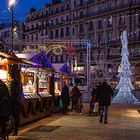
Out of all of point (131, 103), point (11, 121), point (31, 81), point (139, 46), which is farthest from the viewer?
point (139, 46)

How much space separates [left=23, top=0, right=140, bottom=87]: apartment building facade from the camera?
274 ft

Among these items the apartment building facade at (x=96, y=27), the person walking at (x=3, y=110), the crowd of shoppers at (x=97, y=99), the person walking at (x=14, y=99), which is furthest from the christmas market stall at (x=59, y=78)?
the apartment building facade at (x=96, y=27)

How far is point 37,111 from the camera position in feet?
70.8

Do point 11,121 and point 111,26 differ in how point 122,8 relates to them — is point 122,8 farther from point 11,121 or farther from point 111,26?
point 11,121

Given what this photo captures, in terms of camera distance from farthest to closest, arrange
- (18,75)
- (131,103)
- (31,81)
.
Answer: (131,103), (31,81), (18,75)

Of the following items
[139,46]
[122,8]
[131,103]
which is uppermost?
[122,8]

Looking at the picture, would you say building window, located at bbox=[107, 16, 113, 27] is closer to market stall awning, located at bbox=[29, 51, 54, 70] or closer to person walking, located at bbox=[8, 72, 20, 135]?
market stall awning, located at bbox=[29, 51, 54, 70]

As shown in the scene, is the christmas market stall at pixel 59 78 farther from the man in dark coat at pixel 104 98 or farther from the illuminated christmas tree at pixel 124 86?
the illuminated christmas tree at pixel 124 86

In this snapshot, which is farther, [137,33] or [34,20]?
[34,20]

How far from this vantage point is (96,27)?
91.2 m

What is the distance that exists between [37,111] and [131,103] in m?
23.5

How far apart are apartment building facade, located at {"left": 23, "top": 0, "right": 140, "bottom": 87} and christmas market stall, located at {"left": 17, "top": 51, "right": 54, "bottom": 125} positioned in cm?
4951

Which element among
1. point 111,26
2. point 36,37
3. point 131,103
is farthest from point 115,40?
point 131,103

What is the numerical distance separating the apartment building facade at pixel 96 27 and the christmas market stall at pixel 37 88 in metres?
49.5
